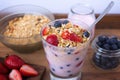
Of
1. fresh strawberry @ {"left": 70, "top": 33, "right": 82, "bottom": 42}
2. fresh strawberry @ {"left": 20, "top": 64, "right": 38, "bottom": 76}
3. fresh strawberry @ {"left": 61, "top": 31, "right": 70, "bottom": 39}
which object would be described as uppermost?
fresh strawberry @ {"left": 61, "top": 31, "right": 70, "bottom": 39}

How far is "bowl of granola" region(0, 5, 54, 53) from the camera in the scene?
74cm

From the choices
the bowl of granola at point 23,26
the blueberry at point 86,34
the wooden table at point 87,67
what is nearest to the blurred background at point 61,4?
the bowl of granola at point 23,26

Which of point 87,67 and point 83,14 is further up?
point 83,14

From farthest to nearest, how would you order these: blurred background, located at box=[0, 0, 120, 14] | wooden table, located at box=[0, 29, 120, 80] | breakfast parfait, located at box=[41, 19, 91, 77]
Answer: blurred background, located at box=[0, 0, 120, 14] < wooden table, located at box=[0, 29, 120, 80] < breakfast parfait, located at box=[41, 19, 91, 77]

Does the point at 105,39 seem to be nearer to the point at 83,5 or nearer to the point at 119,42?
the point at 119,42

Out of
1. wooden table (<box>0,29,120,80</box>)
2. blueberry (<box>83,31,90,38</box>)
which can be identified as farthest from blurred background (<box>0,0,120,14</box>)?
blueberry (<box>83,31,90,38</box>)

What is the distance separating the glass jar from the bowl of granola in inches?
3.0

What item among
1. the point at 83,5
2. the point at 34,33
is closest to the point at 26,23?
the point at 34,33

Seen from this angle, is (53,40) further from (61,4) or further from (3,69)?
(61,4)

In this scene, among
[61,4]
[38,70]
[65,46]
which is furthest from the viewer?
[61,4]

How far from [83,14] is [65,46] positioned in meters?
0.21

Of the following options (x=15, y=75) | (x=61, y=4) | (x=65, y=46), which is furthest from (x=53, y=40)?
(x=61, y=4)

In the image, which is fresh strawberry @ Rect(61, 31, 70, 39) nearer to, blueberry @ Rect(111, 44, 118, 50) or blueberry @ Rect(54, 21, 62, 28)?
blueberry @ Rect(54, 21, 62, 28)

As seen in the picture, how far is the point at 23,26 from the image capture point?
80 centimetres
